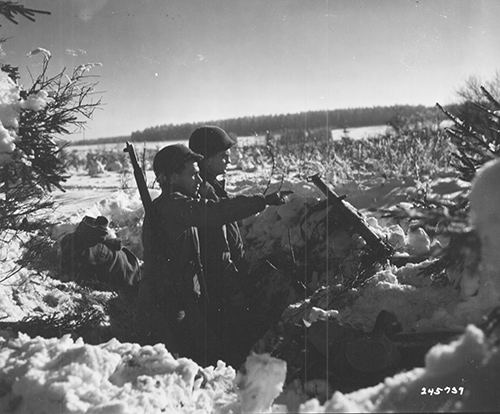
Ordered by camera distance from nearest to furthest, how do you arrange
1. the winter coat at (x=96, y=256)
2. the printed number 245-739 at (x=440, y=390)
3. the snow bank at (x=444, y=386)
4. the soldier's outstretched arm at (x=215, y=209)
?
the snow bank at (x=444, y=386) < the printed number 245-739 at (x=440, y=390) < the soldier's outstretched arm at (x=215, y=209) < the winter coat at (x=96, y=256)

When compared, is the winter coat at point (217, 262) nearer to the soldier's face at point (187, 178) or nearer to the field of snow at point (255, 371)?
the soldier's face at point (187, 178)

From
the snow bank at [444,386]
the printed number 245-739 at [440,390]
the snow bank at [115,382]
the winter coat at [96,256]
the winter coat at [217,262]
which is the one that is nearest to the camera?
the snow bank at [444,386]

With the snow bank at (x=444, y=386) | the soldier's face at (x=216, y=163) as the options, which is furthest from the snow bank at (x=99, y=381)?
the soldier's face at (x=216, y=163)

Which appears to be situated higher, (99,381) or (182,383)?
(99,381)

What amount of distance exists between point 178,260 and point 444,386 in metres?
2.89

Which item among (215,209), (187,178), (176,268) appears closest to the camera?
(215,209)

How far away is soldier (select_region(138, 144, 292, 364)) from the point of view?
12.3 feet

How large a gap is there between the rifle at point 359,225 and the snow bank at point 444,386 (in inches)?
113

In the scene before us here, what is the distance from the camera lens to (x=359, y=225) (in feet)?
14.2

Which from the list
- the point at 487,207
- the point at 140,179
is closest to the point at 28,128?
the point at 140,179

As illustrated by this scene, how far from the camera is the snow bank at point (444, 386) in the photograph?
1053 millimetres

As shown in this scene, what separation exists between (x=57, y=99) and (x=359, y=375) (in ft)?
8.90

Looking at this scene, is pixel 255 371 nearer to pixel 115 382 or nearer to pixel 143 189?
pixel 115 382

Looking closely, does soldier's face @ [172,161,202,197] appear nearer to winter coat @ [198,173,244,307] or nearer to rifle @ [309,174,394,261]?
winter coat @ [198,173,244,307]
